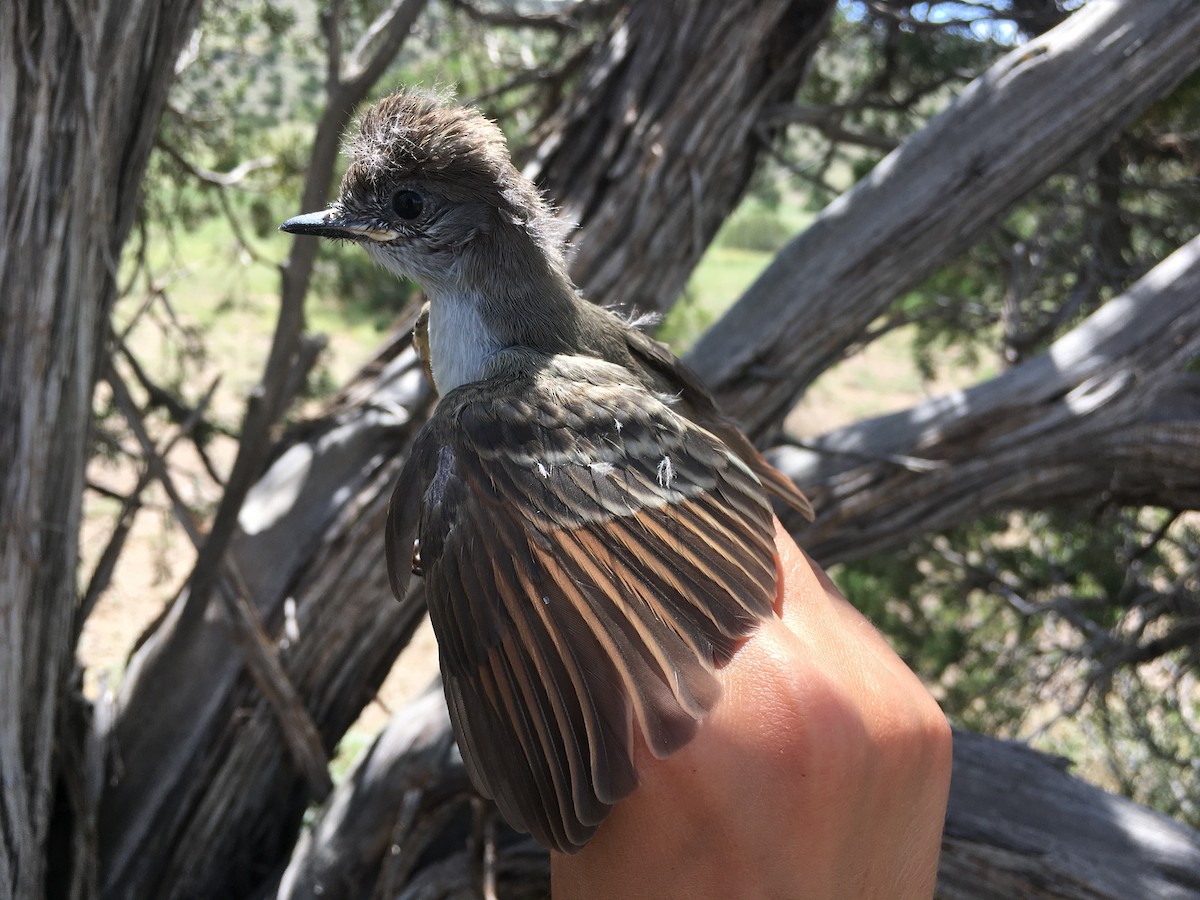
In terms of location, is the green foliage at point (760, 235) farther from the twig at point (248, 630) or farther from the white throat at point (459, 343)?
the white throat at point (459, 343)

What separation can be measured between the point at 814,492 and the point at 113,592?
517 cm

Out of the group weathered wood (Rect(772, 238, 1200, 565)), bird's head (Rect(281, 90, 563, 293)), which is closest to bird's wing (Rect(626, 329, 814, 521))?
bird's head (Rect(281, 90, 563, 293))

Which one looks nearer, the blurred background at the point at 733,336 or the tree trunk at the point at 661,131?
the blurred background at the point at 733,336

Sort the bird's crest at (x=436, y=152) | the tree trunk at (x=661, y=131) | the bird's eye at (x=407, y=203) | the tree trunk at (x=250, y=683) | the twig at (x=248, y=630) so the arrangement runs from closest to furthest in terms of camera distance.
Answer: the bird's crest at (x=436, y=152)
the bird's eye at (x=407, y=203)
the twig at (x=248, y=630)
the tree trunk at (x=250, y=683)
the tree trunk at (x=661, y=131)

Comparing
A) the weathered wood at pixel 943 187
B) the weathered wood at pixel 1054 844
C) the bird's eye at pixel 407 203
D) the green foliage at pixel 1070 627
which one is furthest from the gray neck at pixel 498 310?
the green foliage at pixel 1070 627

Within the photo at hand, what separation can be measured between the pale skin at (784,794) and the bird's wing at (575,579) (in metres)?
0.06

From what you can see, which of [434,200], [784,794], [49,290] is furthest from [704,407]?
[49,290]

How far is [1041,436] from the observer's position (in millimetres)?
3342

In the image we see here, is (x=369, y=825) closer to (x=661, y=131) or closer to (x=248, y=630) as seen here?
(x=248, y=630)

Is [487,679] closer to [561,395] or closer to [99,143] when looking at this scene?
[561,395]

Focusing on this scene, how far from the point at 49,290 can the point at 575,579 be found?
163 cm

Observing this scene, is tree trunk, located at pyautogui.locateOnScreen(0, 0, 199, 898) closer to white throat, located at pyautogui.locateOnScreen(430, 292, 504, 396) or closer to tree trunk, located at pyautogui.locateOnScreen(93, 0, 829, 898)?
tree trunk, located at pyautogui.locateOnScreen(93, 0, 829, 898)

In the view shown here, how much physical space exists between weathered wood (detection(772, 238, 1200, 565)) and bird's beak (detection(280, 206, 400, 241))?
63.3 inches

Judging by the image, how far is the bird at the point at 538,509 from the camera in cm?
165
